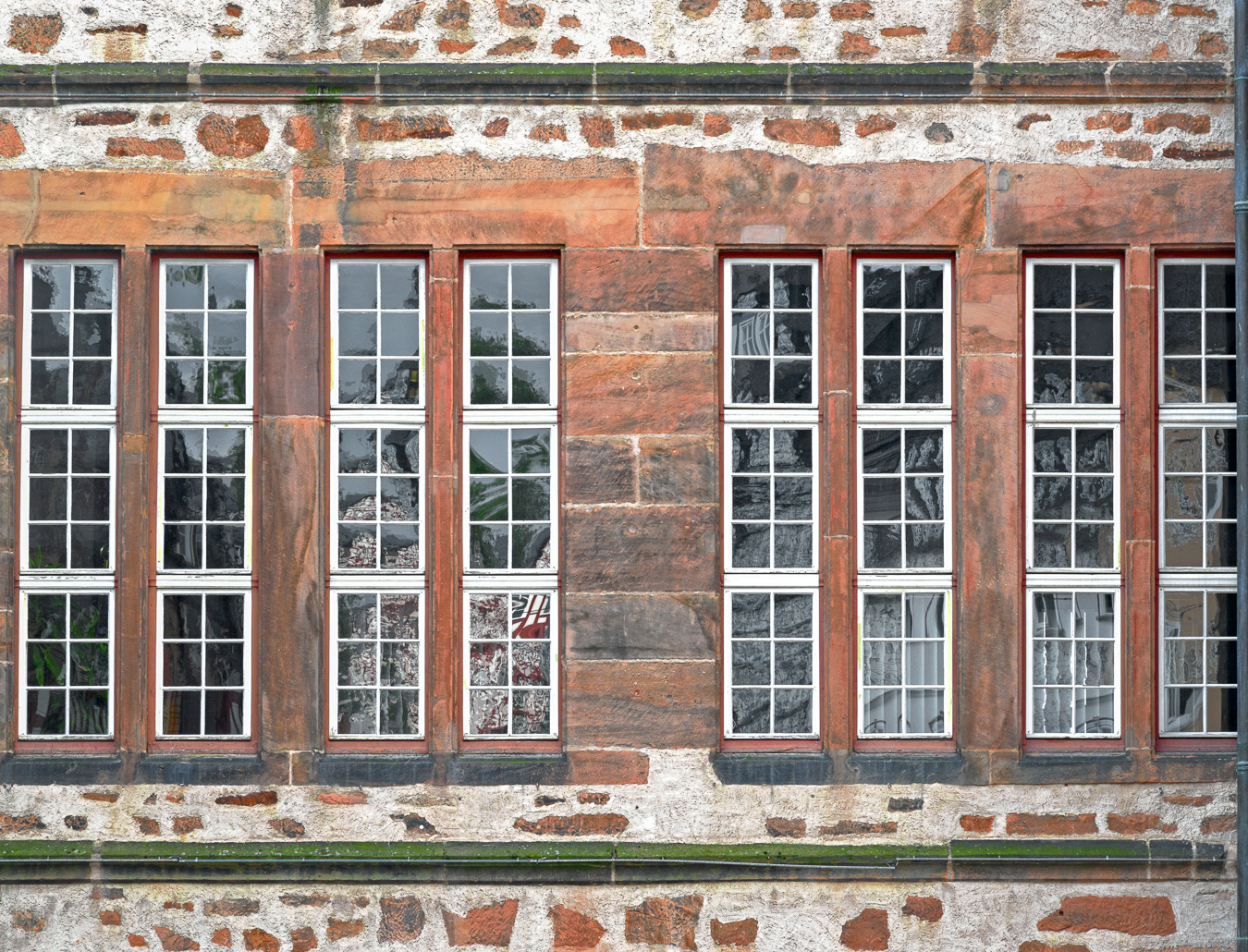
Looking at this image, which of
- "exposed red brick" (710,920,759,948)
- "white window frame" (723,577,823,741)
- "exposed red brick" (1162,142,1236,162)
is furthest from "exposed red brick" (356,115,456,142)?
"exposed red brick" (710,920,759,948)

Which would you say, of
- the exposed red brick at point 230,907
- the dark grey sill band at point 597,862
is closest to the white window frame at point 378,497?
the dark grey sill band at point 597,862

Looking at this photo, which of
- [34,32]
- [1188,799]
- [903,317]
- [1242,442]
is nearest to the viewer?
[1242,442]

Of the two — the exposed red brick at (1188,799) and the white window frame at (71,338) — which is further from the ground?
the white window frame at (71,338)

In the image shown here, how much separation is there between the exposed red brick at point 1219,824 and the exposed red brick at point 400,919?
4243mm

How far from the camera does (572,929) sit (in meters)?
7.04

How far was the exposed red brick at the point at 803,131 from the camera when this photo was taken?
7160 mm

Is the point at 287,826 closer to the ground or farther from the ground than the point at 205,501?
closer to the ground

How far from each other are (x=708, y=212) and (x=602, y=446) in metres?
1.40

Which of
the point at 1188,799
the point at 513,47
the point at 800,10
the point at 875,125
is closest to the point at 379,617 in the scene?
the point at 513,47

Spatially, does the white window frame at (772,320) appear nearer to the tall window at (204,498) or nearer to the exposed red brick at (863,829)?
the exposed red brick at (863,829)

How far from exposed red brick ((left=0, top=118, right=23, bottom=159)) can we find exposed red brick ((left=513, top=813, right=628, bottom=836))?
456cm

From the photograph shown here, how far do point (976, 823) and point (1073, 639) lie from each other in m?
1.15

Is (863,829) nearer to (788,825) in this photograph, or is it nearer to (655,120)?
(788,825)

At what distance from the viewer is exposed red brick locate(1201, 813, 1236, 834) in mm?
7082
